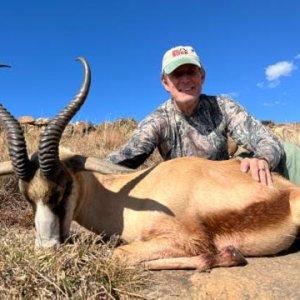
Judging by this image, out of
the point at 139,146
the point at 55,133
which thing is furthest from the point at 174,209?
the point at 139,146

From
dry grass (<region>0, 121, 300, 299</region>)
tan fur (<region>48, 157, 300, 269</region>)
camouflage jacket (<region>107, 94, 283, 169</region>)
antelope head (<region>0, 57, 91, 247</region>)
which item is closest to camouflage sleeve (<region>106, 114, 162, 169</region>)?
camouflage jacket (<region>107, 94, 283, 169</region>)

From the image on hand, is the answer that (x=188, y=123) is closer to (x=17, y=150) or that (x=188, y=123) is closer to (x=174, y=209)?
(x=174, y=209)

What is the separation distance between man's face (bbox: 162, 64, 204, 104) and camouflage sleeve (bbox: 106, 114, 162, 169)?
1.28ft

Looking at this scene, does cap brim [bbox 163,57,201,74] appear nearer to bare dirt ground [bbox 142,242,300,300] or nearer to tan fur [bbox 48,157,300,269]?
tan fur [bbox 48,157,300,269]

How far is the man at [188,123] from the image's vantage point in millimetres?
5414

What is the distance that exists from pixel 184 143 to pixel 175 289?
2.61m

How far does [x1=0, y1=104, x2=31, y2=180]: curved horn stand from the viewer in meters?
3.92

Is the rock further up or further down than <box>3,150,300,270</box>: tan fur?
further up

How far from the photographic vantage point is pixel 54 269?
3002mm

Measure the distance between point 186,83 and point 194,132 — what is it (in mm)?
569

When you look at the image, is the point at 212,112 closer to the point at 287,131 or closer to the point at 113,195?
the point at 113,195

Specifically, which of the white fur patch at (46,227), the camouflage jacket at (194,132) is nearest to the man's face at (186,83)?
the camouflage jacket at (194,132)

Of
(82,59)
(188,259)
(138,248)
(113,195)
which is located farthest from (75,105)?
(188,259)

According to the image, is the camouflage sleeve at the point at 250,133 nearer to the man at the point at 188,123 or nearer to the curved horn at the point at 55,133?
the man at the point at 188,123
